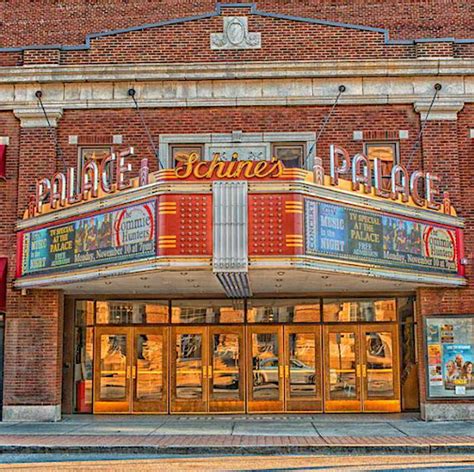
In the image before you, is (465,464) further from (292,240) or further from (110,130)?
(110,130)

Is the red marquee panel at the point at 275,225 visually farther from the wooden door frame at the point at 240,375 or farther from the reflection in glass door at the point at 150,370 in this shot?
the reflection in glass door at the point at 150,370

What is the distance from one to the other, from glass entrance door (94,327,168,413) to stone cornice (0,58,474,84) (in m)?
6.52

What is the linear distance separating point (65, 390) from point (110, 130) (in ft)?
22.1

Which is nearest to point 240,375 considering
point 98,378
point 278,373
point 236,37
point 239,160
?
point 278,373

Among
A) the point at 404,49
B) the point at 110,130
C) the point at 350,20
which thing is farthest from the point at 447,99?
the point at 110,130

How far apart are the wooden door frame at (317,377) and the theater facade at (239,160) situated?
0.05 meters

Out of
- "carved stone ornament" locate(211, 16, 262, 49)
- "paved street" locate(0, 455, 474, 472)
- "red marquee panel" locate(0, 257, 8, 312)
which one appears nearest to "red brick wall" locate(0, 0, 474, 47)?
"carved stone ornament" locate(211, 16, 262, 49)

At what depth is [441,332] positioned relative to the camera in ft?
59.7

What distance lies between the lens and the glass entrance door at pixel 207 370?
766 inches

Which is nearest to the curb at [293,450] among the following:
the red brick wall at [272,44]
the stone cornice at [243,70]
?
the stone cornice at [243,70]

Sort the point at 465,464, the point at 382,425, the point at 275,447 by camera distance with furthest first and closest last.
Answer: the point at 382,425, the point at 275,447, the point at 465,464

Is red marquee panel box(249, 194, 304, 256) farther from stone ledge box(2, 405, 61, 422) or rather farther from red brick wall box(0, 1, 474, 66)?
stone ledge box(2, 405, 61, 422)

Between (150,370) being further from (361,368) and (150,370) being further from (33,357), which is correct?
(361,368)

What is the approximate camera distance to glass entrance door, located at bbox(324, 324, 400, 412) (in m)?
19.4
